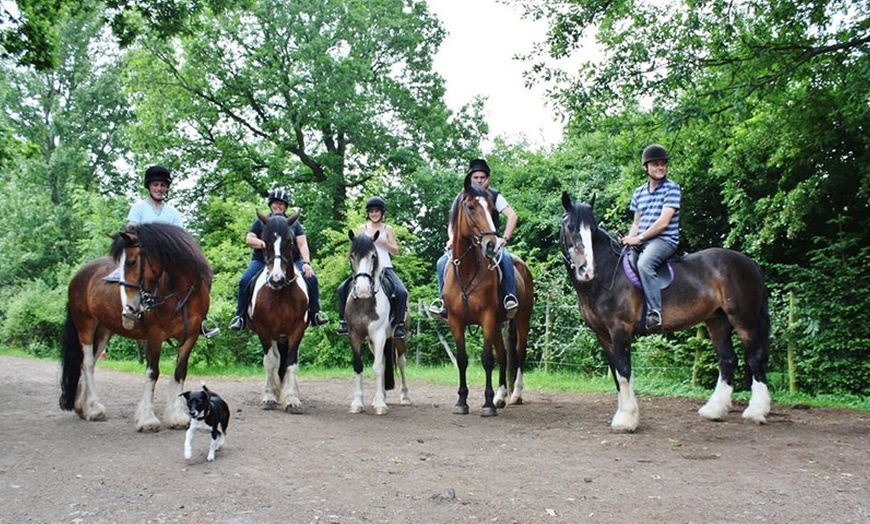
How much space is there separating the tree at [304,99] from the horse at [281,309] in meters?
14.4

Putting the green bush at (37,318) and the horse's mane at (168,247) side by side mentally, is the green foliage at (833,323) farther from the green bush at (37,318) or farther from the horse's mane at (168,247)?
the green bush at (37,318)

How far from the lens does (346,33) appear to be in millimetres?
24172

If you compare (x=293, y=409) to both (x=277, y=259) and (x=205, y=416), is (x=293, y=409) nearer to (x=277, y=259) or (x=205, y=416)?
(x=277, y=259)

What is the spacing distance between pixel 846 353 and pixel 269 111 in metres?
21.0

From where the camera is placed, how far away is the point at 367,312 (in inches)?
334

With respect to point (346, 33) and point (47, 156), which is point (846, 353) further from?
point (47, 156)

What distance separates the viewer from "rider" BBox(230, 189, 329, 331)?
877 centimetres

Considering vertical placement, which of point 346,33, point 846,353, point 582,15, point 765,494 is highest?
point 346,33

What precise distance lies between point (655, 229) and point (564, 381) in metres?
6.26

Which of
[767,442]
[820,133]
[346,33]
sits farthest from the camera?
[346,33]

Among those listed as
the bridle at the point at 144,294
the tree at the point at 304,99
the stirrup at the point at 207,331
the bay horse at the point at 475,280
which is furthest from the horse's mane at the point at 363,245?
the tree at the point at 304,99

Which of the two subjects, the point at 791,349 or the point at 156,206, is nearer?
the point at 156,206

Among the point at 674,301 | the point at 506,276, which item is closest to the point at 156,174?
the point at 506,276

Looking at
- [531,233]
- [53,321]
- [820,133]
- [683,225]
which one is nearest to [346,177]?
[531,233]
